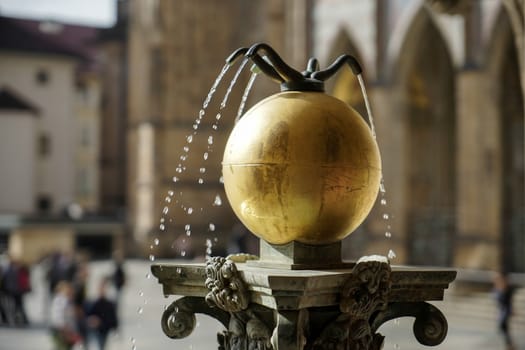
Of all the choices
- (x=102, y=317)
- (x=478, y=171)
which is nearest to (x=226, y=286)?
(x=102, y=317)

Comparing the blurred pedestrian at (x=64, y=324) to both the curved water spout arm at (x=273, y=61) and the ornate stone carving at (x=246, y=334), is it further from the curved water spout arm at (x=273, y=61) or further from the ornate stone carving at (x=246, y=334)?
the curved water spout arm at (x=273, y=61)

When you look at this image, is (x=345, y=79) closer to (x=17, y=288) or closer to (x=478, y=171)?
(x=478, y=171)

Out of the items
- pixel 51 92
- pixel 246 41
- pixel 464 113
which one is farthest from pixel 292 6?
pixel 51 92

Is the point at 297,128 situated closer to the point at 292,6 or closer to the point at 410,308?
the point at 410,308

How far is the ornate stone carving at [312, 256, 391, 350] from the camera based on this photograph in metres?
4.37

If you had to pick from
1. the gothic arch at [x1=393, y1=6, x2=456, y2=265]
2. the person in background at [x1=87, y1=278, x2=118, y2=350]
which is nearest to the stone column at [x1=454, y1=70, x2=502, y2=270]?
the gothic arch at [x1=393, y1=6, x2=456, y2=265]

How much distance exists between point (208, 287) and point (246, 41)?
31780 mm

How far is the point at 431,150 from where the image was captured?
28.3 meters

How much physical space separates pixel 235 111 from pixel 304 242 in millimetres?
32881

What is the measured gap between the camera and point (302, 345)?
14.1ft

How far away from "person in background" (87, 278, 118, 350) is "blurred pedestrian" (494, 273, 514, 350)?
5.76 m

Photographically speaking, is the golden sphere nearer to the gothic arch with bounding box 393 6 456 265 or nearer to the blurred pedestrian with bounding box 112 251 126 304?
the blurred pedestrian with bounding box 112 251 126 304

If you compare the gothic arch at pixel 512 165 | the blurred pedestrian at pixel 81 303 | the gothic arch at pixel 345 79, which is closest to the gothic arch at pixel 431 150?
the gothic arch at pixel 345 79

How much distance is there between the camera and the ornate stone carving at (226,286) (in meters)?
4.42
